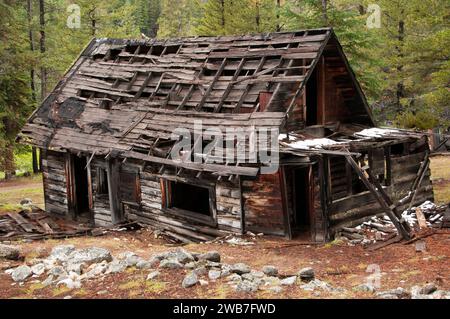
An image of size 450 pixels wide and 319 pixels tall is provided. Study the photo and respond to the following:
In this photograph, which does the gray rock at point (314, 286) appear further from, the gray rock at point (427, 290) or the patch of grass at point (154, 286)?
the patch of grass at point (154, 286)

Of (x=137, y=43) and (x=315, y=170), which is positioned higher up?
(x=137, y=43)

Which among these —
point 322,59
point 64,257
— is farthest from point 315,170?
point 64,257

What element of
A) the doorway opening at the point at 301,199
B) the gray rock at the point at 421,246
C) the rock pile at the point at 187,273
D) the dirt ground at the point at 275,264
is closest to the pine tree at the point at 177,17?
the doorway opening at the point at 301,199

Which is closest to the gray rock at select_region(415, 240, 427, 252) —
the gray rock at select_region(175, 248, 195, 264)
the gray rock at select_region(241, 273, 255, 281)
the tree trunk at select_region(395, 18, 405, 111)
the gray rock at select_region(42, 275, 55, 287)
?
the gray rock at select_region(241, 273, 255, 281)

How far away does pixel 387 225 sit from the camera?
48.8ft

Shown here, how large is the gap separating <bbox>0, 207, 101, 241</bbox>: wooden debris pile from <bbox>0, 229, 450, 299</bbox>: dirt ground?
1128 millimetres

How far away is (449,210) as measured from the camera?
14.6m

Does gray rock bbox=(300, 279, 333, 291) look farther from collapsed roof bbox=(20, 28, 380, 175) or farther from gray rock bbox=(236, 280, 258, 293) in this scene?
collapsed roof bbox=(20, 28, 380, 175)

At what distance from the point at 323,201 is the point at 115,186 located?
774 cm

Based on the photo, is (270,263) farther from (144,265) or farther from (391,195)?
(391,195)

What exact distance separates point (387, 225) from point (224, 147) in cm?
561

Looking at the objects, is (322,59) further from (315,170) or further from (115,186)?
(115,186)

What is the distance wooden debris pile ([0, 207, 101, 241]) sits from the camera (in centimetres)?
1584

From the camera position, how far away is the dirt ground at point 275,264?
8.03m
